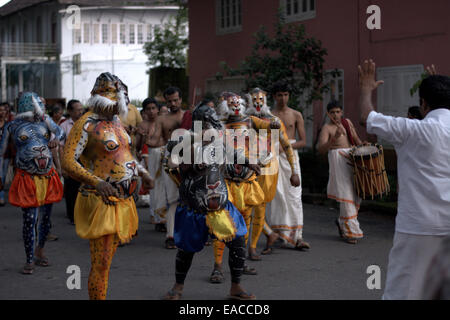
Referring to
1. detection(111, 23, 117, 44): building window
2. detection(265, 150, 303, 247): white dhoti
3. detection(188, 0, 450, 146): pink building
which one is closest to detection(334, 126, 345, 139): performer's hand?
detection(265, 150, 303, 247): white dhoti

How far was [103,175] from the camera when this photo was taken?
4.96 meters

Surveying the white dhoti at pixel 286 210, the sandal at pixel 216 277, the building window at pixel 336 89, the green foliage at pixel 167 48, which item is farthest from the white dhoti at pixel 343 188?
the green foliage at pixel 167 48

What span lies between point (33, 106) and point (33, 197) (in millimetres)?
995

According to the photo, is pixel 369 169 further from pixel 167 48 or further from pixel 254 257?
pixel 167 48

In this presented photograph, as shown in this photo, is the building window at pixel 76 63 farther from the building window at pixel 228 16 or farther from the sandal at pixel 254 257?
the sandal at pixel 254 257

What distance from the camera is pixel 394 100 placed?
46.6ft

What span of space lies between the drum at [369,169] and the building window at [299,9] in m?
7.90

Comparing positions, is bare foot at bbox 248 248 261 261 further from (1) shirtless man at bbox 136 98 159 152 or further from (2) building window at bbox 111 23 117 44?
(2) building window at bbox 111 23 117 44

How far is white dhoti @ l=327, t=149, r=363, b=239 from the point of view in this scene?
29.1ft

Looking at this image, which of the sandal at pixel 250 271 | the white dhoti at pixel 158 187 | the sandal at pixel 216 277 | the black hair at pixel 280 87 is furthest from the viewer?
the white dhoti at pixel 158 187

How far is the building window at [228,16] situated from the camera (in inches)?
750
